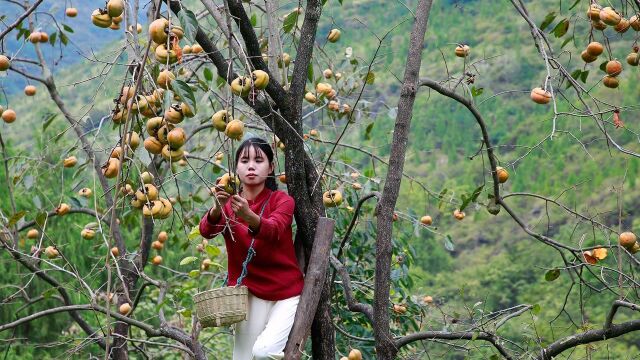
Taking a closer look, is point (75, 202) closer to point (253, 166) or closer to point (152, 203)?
point (253, 166)

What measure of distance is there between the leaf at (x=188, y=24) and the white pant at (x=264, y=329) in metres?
0.82

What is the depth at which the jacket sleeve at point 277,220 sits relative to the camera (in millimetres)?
2162

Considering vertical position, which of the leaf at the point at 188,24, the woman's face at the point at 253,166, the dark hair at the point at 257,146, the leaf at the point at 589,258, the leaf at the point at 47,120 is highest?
the leaf at the point at 47,120

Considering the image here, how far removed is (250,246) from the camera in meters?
2.28

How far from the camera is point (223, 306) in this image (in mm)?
2189

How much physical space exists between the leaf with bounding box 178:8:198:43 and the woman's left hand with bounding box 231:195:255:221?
1.32 ft

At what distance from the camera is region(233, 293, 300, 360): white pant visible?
2264mm

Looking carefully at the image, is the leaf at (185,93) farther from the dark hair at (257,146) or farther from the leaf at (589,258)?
the leaf at (589,258)

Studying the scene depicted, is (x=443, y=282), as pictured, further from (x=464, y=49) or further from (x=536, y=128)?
(x=464, y=49)

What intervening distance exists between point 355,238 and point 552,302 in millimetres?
10109

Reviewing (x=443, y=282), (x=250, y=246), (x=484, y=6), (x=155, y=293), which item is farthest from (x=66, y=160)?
(x=484, y=6)

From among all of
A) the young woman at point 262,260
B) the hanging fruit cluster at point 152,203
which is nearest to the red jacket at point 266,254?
the young woman at point 262,260

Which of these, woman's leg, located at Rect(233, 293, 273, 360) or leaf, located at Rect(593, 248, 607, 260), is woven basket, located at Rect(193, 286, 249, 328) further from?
leaf, located at Rect(593, 248, 607, 260)

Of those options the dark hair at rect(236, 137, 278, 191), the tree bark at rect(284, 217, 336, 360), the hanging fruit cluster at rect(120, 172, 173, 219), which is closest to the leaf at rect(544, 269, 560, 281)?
the tree bark at rect(284, 217, 336, 360)
